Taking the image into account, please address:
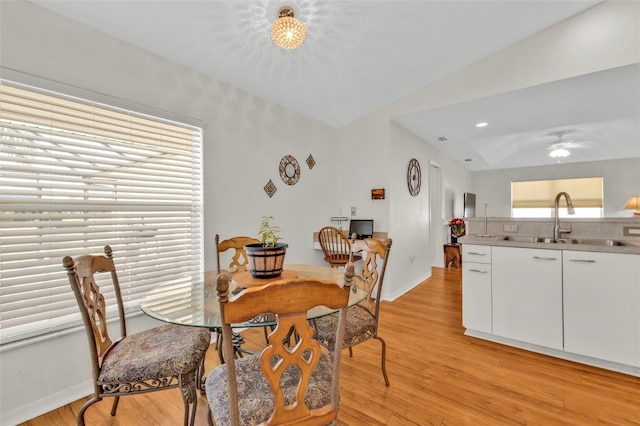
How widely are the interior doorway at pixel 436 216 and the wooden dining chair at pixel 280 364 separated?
458cm

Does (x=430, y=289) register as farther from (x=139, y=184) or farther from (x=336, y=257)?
(x=139, y=184)

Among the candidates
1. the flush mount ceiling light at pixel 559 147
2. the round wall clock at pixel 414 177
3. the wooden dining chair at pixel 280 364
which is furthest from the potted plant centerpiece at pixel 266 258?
the flush mount ceiling light at pixel 559 147

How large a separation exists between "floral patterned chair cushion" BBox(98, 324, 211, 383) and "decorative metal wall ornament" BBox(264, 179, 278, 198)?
6.04 feet

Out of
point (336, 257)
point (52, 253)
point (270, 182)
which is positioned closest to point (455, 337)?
point (336, 257)

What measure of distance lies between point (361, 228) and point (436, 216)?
250 cm

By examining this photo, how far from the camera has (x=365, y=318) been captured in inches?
75.4

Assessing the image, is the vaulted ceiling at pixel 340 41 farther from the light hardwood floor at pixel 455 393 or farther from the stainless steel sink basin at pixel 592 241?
the light hardwood floor at pixel 455 393

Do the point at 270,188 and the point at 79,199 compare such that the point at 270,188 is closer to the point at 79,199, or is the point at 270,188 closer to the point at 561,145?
the point at 79,199

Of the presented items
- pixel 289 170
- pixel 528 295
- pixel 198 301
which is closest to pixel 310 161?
pixel 289 170

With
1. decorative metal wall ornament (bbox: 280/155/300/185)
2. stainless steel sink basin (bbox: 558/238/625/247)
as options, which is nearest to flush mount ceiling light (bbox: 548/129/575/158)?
stainless steel sink basin (bbox: 558/238/625/247)

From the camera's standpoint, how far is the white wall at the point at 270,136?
5.70 ft

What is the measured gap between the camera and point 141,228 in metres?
2.25

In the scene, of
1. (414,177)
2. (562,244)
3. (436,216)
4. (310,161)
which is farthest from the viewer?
(436,216)

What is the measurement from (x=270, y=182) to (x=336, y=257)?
47.9 inches
